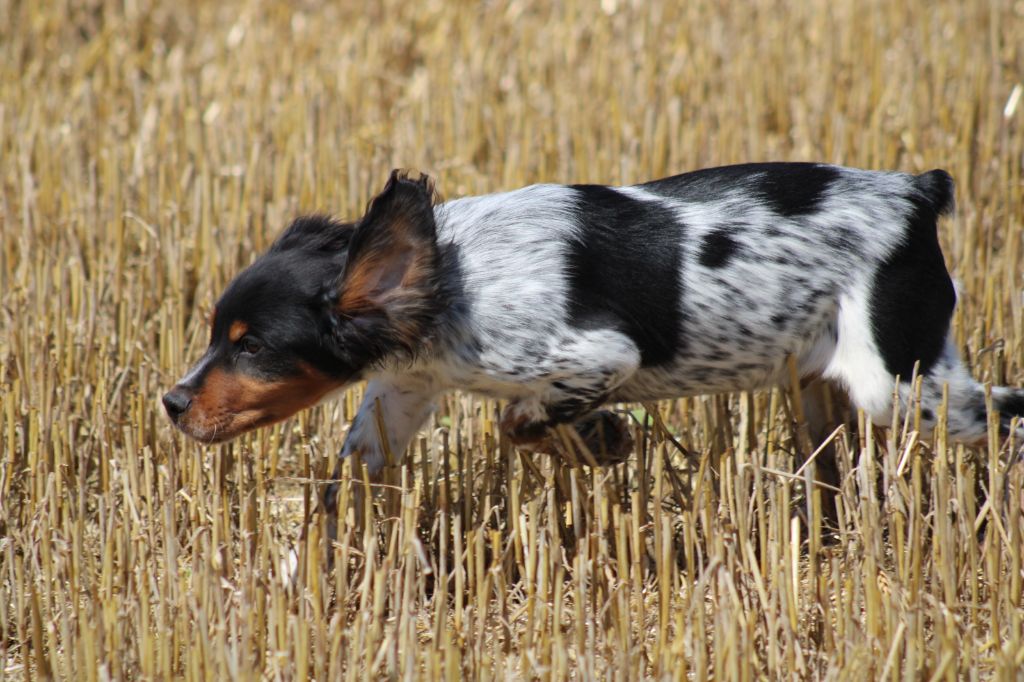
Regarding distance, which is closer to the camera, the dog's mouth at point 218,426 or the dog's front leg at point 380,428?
the dog's mouth at point 218,426

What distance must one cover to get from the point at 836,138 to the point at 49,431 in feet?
13.1

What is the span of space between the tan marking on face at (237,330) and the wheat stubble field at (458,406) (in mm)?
493

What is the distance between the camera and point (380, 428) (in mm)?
3916

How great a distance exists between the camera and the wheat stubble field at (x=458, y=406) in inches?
126

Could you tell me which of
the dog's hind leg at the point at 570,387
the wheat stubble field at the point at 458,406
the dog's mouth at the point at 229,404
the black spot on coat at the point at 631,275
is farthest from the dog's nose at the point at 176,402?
the black spot on coat at the point at 631,275

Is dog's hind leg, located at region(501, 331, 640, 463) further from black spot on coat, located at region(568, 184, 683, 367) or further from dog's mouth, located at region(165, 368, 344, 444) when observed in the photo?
dog's mouth, located at region(165, 368, 344, 444)

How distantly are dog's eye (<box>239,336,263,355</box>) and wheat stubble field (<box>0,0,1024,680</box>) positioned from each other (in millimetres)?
466

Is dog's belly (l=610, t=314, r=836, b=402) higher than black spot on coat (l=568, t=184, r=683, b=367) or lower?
lower

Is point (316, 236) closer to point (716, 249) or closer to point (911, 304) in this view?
point (716, 249)

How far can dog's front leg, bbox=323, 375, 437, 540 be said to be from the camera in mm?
3932

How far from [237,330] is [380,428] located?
23.3 inches

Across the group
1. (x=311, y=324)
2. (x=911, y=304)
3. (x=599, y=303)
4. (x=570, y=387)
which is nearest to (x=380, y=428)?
(x=311, y=324)

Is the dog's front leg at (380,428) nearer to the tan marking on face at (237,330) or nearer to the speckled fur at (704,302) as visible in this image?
the speckled fur at (704,302)

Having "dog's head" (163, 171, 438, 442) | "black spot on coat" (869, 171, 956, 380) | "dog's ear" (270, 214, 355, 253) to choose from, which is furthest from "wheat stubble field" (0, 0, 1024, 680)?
"dog's ear" (270, 214, 355, 253)
